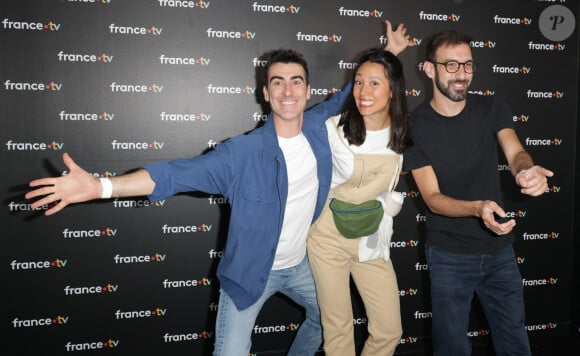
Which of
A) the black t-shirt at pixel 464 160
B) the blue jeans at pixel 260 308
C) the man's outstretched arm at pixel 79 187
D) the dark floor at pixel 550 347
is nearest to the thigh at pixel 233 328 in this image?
the blue jeans at pixel 260 308

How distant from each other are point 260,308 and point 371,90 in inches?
46.0

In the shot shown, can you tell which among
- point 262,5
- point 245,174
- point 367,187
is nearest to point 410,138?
point 367,187

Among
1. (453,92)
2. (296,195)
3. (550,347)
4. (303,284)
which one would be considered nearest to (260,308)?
(303,284)

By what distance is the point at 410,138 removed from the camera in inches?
91.1

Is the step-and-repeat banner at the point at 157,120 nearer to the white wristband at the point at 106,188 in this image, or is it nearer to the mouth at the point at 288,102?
the mouth at the point at 288,102

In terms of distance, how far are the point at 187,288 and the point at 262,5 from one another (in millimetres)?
2097

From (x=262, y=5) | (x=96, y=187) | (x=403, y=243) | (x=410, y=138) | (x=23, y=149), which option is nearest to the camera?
(x=96, y=187)

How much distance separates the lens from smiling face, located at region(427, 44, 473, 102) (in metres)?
2.26

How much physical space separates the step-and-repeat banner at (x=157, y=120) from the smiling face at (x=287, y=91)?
3.38ft

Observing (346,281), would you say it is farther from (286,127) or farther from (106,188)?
(106,188)

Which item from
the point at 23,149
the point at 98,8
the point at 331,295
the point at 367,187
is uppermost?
the point at 98,8

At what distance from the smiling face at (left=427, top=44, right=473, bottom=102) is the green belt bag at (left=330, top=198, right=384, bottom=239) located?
0.65 m

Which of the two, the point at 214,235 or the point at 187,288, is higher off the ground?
the point at 214,235

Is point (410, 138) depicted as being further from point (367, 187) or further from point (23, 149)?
point (23, 149)
